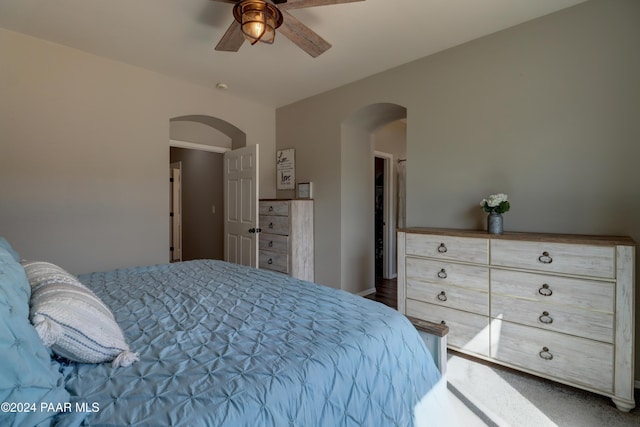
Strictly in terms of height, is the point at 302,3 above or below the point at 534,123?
above

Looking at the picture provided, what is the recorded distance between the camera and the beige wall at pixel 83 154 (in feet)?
8.32

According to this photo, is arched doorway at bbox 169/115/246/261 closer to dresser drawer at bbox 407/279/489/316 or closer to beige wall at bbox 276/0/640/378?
beige wall at bbox 276/0/640/378

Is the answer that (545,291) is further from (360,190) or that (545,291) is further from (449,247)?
(360,190)

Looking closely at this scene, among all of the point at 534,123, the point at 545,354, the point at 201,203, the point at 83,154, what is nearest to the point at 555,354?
the point at 545,354

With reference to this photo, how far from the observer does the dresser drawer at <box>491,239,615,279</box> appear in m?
1.78

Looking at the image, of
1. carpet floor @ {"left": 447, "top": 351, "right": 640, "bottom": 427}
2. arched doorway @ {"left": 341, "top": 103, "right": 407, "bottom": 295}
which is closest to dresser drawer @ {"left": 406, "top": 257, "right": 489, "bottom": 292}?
carpet floor @ {"left": 447, "top": 351, "right": 640, "bottom": 427}

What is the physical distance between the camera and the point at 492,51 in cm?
253

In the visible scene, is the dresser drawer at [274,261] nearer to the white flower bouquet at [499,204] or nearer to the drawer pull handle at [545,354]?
the white flower bouquet at [499,204]

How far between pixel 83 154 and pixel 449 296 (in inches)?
138

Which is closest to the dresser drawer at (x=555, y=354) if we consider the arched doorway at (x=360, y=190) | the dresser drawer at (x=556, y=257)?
the dresser drawer at (x=556, y=257)

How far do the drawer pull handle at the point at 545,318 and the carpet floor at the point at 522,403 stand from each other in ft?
1.43

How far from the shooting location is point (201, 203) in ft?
17.7

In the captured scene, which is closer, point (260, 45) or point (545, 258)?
point (545, 258)

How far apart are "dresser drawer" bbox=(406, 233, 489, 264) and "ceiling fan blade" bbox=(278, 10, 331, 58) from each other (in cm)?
164
